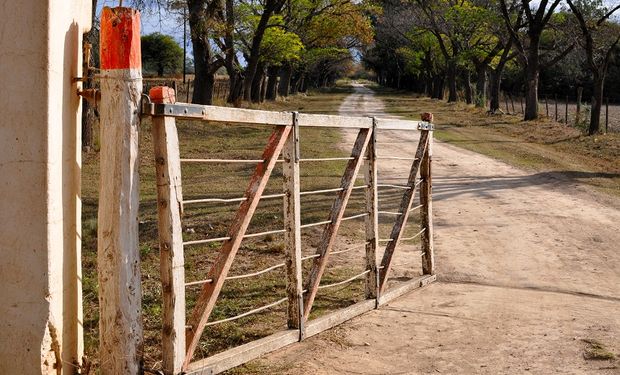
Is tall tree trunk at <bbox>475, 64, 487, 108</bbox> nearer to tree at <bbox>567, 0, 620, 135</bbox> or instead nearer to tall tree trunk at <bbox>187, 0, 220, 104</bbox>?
tree at <bbox>567, 0, 620, 135</bbox>

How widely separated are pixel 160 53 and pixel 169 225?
213 ft

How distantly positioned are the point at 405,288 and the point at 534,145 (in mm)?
17175

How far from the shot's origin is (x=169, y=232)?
151 inches

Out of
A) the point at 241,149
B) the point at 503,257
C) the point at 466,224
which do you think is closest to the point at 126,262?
the point at 503,257

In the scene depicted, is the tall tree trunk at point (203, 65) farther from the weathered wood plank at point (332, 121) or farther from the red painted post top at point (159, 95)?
the red painted post top at point (159, 95)

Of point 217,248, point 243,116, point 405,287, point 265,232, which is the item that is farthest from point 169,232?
point 217,248

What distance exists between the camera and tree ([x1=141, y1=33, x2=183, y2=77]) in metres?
65.2

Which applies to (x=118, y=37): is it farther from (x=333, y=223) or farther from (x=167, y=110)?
(x=333, y=223)

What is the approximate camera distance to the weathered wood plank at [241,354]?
4227mm

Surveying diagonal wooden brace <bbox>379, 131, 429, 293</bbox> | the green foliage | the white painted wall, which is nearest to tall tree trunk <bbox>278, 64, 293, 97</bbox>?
the green foliage

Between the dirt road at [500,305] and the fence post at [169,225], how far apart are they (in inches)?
39.7

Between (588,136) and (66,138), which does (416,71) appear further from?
(66,138)

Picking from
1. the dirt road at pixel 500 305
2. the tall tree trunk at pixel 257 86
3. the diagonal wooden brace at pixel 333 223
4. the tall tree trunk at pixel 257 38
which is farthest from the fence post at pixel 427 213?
the tall tree trunk at pixel 257 86

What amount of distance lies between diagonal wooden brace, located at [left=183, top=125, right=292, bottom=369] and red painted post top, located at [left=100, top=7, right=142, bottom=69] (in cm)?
117
